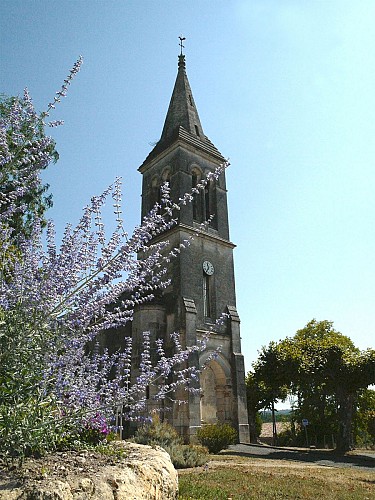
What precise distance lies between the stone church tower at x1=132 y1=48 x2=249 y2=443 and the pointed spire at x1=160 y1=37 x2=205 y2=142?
9 centimetres

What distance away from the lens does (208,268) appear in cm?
2033

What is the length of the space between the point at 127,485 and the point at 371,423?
2678 centimetres

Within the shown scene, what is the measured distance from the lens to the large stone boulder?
9.35 ft

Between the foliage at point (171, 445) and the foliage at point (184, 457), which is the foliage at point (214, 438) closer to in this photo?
the foliage at point (171, 445)

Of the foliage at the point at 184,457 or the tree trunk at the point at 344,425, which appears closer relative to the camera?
the foliage at the point at 184,457

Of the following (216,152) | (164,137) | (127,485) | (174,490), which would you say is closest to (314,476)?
(174,490)

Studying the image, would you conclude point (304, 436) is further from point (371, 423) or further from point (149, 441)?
point (149, 441)

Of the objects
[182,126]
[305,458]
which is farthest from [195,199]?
[305,458]

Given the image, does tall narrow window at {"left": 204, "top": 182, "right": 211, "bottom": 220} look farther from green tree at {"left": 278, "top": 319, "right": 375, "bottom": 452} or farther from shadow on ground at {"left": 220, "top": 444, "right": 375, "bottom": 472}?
shadow on ground at {"left": 220, "top": 444, "right": 375, "bottom": 472}

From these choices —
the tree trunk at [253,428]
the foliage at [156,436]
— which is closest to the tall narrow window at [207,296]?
the foliage at [156,436]

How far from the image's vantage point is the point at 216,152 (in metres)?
23.4

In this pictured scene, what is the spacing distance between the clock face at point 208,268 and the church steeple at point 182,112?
7.71 meters

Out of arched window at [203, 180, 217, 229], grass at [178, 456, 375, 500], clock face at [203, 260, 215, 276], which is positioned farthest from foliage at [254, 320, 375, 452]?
grass at [178, 456, 375, 500]

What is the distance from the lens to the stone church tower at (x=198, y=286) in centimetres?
1792
